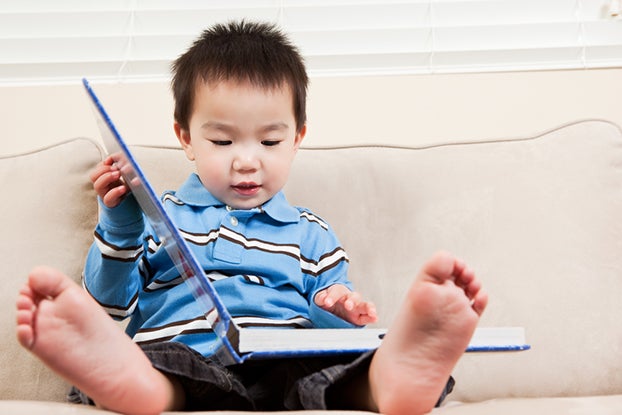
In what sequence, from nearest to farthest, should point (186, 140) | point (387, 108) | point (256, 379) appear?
point (256, 379) < point (186, 140) < point (387, 108)

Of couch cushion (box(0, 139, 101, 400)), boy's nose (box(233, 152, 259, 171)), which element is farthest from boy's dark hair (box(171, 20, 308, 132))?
couch cushion (box(0, 139, 101, 400))

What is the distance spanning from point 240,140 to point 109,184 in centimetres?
23

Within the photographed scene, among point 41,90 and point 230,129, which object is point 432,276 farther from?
point 41,90

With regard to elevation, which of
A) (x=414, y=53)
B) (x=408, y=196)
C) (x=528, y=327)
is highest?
(x=414, y=53)

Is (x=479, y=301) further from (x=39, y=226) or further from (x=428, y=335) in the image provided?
(x=39, y=226)

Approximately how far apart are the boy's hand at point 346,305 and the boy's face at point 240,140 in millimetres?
196

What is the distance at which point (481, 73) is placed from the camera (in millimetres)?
1638

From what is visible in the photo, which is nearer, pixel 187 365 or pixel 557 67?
Answer: pixel 187 365

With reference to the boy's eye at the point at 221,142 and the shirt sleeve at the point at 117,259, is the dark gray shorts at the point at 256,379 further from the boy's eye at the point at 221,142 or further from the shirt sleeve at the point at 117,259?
the boy's eye at the point at 221,142

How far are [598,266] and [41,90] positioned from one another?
3.86ft

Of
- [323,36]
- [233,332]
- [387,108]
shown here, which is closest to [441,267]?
[233,332]

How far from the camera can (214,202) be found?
113cm

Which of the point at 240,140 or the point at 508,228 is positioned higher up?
the point at 240,140

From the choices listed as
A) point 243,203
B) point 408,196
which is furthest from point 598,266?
point 243,203
